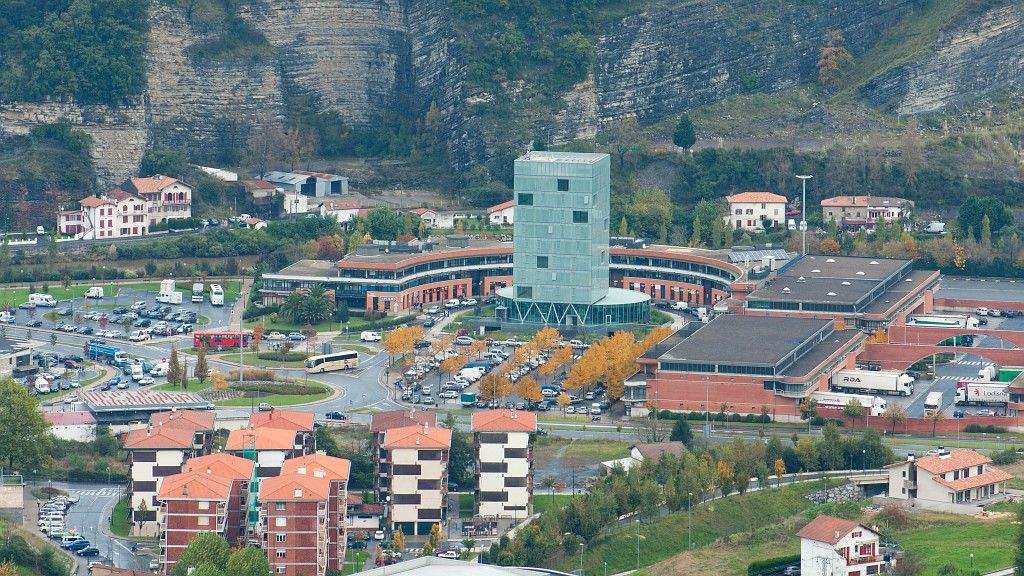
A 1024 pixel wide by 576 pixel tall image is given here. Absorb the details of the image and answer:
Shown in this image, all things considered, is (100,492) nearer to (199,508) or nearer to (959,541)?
(199,508)

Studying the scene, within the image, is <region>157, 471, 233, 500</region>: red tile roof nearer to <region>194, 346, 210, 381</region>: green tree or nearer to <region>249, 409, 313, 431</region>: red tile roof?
<region>249, 409, 313, 431</region>: red tile roof

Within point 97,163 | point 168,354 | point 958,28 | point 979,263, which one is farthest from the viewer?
point 958,28

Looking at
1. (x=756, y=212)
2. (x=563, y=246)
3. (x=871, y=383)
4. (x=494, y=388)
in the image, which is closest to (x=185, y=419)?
(x=494, y=388)

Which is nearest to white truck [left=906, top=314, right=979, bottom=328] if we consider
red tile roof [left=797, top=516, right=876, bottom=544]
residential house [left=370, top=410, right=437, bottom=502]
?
residential house [left=370, top=410, right=437, bottom=502]

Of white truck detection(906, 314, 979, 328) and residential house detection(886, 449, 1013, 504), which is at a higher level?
white truck detection(906, 314, 979, 328)

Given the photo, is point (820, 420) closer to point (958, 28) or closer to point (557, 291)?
point (557, 291)

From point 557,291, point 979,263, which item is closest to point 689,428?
point 557,291
